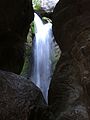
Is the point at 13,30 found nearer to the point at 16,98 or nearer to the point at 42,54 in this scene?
the point at 16,98

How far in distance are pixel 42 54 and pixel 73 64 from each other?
26.3 feet

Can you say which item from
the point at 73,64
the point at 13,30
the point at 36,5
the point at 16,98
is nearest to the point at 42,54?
the point at 36,5

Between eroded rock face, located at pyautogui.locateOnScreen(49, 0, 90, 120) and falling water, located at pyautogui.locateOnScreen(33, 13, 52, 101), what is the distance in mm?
6176

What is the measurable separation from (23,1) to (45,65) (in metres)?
6.58

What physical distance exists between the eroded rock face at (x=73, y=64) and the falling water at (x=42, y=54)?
6.18 meters

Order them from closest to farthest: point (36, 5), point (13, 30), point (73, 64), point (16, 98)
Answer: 1. point (16, 98)
2. point (73, 64)
3. point (13, 30)
4. point (36, 5)

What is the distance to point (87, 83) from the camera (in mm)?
3041

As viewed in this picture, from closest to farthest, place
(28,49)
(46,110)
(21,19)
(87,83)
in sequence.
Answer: (87,83), (46,110), (21,19), (28,49)

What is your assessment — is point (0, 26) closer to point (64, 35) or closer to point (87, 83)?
point (64, 35)

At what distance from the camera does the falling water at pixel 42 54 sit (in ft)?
38.7

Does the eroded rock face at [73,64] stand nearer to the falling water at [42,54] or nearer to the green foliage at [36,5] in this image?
the falling water at [42,54]

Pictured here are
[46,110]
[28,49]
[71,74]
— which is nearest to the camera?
[46,110]

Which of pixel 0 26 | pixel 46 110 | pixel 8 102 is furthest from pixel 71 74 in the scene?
pixel 0 26

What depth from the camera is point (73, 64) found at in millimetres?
4652
